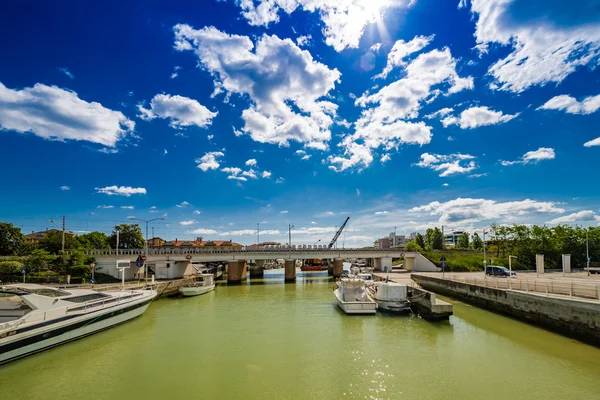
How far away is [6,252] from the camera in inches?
2544

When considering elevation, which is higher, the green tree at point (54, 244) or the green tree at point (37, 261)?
the green tree at point (54, 244)

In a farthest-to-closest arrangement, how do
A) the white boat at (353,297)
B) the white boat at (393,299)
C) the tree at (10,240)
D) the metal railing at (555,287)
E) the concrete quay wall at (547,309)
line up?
1. the tree at (10,240)
2. the white boat at (393,299)
3. the white boat at (353,297)
4. the metal railing at (555,287)
5. the concrete quay wall at (547,309)

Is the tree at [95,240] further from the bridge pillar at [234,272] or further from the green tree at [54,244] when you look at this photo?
the bridge pillar at [234,272]

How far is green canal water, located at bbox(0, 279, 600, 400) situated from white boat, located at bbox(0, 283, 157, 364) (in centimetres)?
71

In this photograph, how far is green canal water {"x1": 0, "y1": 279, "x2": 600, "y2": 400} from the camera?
12375 millimetres

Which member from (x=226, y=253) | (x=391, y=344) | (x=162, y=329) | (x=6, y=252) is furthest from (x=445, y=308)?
(x=6, y=252)

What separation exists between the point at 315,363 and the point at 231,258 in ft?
143

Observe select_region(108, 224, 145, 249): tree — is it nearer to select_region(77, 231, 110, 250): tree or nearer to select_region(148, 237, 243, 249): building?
select_region(77, 231, 110, 250): tree

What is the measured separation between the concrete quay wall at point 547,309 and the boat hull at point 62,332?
3130cm

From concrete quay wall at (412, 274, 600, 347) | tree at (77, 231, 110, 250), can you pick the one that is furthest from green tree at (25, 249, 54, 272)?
concrete quay wall at (412, 274, 600, 347)

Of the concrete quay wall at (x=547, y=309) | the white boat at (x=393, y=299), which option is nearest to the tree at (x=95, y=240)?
the white boat at (x=393, y=299)

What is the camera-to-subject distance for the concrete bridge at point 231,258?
5159cm

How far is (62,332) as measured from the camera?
1822cm

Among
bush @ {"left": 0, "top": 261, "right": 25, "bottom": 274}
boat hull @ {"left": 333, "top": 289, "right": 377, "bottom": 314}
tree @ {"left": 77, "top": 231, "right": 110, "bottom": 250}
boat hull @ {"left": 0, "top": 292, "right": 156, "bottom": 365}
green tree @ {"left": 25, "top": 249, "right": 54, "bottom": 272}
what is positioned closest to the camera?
boat hull @ {"left": 0, "top": 292, "right": 156, "bottom": 365}
